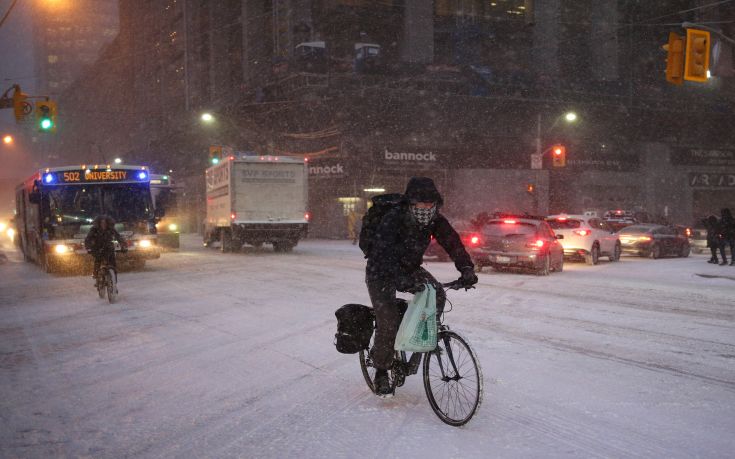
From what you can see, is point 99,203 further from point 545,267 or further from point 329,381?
point 329,381

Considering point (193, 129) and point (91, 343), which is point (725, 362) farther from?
point (193, 129)

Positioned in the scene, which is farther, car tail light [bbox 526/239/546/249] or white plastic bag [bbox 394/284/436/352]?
car tail light [bbox 526/239/546/249]

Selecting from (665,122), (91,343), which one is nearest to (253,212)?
(91,343)

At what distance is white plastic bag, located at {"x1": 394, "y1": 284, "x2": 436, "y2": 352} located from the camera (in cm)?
446

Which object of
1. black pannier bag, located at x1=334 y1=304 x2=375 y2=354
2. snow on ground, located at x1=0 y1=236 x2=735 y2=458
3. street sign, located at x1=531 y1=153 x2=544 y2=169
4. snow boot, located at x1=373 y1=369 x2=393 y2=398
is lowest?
snow on ground, located at x1=0 y1=236 x2=735 y2=458

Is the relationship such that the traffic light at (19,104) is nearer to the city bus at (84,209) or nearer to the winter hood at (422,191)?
the city bus at (84,209)

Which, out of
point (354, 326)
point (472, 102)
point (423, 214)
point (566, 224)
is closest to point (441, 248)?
point (566, 224)

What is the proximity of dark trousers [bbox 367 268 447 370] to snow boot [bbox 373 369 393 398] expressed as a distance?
0.43ft

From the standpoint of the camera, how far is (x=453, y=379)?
178 inches

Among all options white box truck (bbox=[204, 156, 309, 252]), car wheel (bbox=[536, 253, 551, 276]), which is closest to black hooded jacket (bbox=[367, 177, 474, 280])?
car wheel (bbox=[536, 253, 551, 276])

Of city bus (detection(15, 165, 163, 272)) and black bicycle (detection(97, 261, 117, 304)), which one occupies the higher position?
city bus (detection(15, 165, 163, 272))

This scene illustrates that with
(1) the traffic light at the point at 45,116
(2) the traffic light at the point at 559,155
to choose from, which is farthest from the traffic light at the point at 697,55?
(1) the traffic light at the point at 45,116

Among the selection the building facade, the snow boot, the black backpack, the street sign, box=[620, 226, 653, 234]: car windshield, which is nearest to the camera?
the black backpack

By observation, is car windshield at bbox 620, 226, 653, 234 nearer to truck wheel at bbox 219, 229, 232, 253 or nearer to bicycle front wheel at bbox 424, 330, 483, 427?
truck wheel at bbox 219, 229, 232, 253
